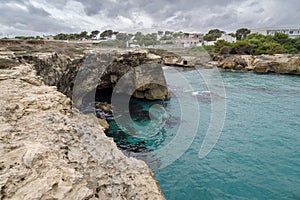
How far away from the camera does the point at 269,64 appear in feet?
105

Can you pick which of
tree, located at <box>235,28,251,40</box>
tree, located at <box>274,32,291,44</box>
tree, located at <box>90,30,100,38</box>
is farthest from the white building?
tree, located at <box>90,30,100,38</box>

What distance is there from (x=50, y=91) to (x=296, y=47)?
2307 inches

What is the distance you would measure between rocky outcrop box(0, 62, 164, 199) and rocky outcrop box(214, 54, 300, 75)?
35928 mm

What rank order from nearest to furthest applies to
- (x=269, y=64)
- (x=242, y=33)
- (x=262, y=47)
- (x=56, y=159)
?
1. (x=56, y=159)
2. (x=269, y=64)
3. (x=262, y=47)
4. (x=242, y=33)

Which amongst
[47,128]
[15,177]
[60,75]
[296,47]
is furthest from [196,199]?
[296,47]

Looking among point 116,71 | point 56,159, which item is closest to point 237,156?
point 56,159

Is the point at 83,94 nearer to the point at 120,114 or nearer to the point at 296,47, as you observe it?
the point at 120,114

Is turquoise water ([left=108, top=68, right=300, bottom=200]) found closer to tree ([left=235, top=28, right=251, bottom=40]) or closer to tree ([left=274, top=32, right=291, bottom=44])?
tree ([left=274, top=32, right=291, bottom=44])

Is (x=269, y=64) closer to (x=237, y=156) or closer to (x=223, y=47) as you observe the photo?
(x=223, y=47)

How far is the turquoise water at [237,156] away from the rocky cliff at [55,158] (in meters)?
4.37

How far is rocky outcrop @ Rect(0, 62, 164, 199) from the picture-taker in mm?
1715

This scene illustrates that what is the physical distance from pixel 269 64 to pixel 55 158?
37104 mm

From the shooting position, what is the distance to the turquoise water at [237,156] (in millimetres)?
6414

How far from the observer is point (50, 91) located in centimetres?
377
